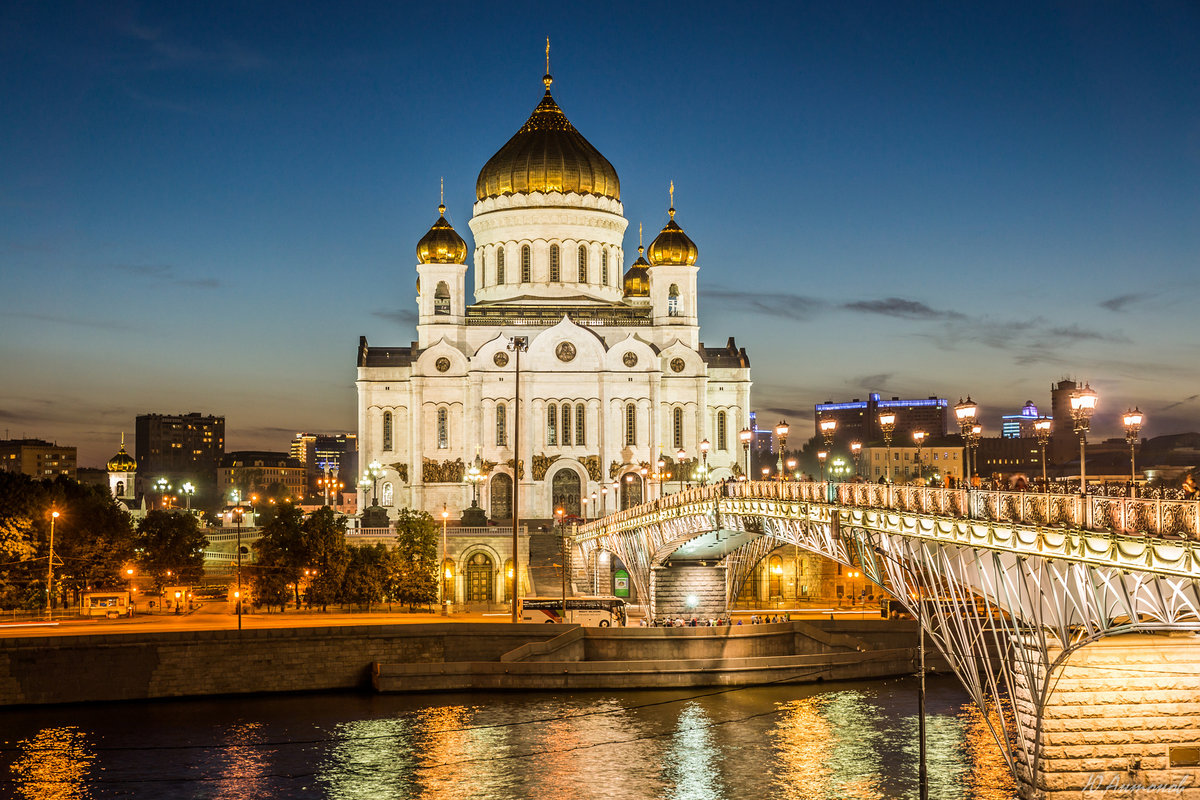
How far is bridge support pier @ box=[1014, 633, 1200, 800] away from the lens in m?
27.2

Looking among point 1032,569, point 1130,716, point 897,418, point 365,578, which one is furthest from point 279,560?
point 897,418

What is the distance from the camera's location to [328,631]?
4938 centimetres

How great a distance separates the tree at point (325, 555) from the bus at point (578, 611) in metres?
8.61

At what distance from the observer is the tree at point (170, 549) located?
69.1 metres

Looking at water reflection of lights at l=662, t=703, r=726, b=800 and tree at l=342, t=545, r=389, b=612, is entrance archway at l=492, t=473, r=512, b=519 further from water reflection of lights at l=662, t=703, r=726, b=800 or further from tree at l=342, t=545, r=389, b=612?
water reflection of lights at l=662, t=703, r=726, b=800

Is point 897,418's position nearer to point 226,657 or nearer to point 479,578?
point 479,578

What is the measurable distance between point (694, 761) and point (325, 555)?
31737 mm

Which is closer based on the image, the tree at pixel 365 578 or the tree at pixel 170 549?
the tree at pixel 365 578

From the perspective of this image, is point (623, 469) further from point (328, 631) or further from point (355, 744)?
point (355, 744)

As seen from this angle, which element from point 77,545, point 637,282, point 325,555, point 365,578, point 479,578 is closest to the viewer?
point 77,545

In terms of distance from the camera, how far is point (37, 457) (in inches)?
7003

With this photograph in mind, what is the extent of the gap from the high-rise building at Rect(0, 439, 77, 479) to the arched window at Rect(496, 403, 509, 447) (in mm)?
105380

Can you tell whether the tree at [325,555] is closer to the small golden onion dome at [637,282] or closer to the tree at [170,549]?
the tree at [170,549]

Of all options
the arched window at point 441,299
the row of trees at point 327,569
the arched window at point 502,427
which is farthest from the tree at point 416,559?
the arched window at point 441,299
